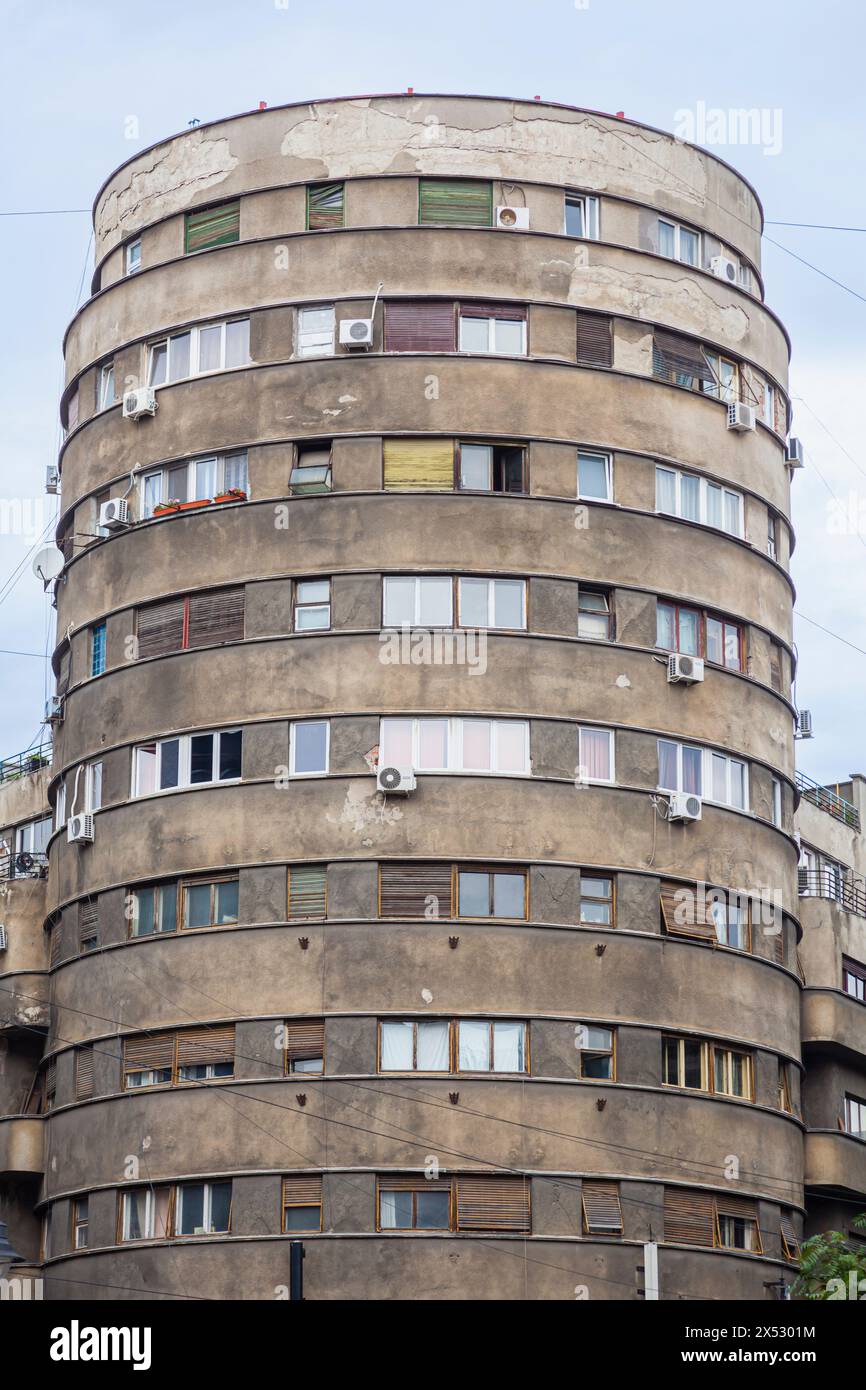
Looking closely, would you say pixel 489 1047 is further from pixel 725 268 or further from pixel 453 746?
pixel 725 268

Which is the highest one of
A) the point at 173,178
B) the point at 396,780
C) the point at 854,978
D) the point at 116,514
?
the point at 173,178

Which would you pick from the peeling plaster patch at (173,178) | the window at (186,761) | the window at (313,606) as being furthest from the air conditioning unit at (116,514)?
the peeling plaster patch at (173,178)

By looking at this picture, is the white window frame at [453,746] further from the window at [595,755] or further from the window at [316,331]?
the window at [316,331]

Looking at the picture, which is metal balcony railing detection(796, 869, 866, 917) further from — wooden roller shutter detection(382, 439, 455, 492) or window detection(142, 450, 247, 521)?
window detection(142, 450, 247, 521)

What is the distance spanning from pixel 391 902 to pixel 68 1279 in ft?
34.3

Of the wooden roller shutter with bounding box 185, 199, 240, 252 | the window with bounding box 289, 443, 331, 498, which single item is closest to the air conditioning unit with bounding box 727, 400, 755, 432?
the window with bounding box 289, 443, 331, 498

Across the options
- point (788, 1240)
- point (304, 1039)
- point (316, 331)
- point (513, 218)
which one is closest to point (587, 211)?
point (513, 218)

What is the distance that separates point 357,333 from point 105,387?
7.68m

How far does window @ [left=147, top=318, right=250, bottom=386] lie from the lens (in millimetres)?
53062

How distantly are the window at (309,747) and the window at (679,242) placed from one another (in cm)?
1419

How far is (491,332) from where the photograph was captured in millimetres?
52188

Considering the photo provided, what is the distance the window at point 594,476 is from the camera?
51.8 m
